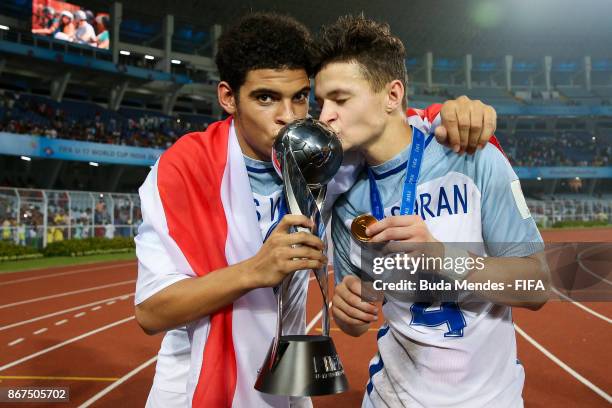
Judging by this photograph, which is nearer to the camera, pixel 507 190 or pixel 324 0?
pixel 507 190

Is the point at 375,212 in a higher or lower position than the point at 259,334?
higher

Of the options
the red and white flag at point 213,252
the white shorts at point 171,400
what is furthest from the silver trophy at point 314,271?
the white shorts at point 171,400

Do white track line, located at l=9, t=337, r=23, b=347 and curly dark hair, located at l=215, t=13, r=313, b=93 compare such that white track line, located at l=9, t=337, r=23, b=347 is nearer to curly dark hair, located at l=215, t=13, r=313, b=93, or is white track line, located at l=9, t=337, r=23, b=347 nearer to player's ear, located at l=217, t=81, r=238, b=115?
player's ear, located at l=217, t=81, r=238, b=115

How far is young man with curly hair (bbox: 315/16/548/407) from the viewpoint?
6.12 feet

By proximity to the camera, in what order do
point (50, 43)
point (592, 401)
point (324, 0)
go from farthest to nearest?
point (324, 0) < point (50, 43) < point (592, 401)

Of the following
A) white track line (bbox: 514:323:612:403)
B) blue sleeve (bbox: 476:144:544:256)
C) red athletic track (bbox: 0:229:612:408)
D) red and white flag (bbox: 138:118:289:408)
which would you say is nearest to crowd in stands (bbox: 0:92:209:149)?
red athletic track (bbox: 0:229:612:408)

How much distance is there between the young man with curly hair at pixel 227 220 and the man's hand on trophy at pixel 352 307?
32cm

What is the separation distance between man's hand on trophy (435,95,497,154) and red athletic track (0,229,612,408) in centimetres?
→ 397

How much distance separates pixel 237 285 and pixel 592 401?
490cm

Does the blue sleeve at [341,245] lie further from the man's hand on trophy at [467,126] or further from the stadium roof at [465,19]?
the stadium roof at [465,19]

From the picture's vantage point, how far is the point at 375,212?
6.82 feet

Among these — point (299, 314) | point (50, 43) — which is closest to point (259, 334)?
point (299, 314)

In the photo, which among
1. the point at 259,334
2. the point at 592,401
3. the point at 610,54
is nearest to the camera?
the point at 259,334

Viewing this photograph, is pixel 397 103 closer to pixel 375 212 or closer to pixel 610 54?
pixel 375 212
